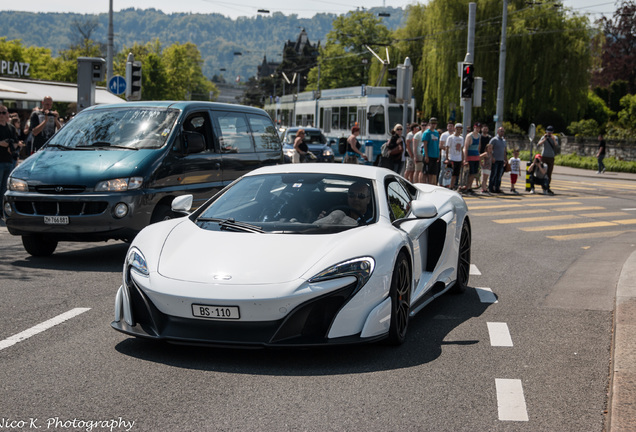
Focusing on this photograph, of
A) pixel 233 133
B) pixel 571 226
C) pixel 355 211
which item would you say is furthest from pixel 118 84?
pixel 355 211

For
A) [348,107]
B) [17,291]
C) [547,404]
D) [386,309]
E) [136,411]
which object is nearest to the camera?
[136,411]

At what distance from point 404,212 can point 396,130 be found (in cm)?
1330

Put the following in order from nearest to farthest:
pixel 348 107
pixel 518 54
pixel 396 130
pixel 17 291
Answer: pixel 17 291 < pixel 396 130 < pixel 348 107 < pixel 518 54

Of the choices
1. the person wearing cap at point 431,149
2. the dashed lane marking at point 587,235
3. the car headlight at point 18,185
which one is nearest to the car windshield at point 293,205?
the car headlight at point 18,185

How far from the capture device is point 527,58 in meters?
44.0

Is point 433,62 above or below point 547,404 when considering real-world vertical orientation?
above

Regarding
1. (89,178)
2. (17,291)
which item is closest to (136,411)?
(17,291)

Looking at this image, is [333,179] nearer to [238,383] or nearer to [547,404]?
[238,383]

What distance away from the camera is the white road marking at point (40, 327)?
5973 millimetres

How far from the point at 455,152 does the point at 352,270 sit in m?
17.3

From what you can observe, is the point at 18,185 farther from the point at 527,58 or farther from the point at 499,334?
the point at 527,58

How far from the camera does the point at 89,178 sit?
9.62 metres

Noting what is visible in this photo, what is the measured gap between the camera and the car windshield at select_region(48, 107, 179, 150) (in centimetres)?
1046

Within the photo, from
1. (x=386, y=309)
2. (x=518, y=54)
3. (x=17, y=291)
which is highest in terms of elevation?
(x=518, y=54)
